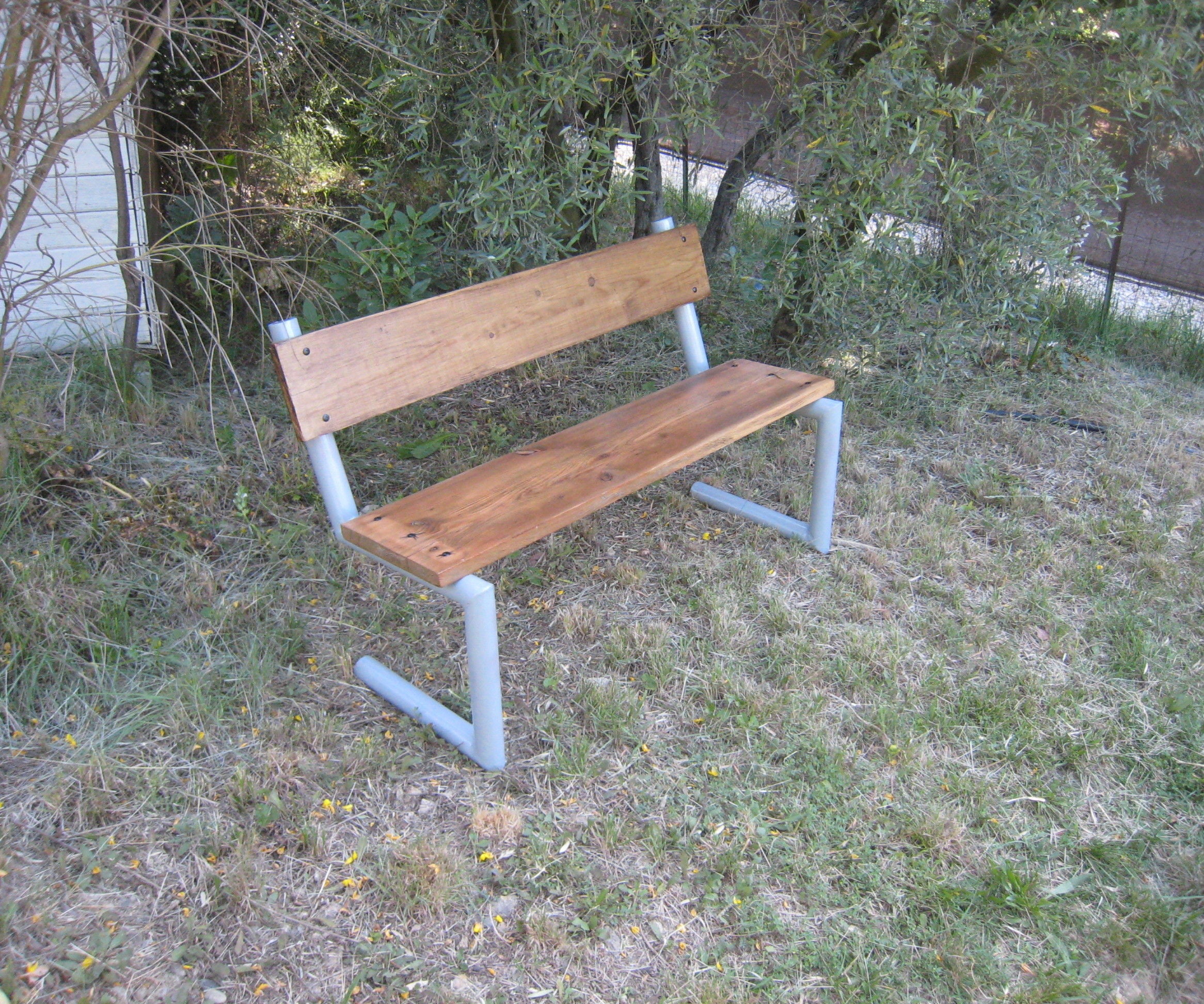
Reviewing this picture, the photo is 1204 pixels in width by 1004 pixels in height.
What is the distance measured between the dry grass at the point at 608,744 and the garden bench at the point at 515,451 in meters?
0.31

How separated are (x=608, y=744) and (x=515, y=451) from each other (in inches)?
33.7

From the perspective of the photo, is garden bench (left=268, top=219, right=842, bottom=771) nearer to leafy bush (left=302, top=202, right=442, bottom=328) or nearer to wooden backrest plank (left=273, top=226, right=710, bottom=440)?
wooden backrest plank (left=273, top=226, right=710, bottom=440)

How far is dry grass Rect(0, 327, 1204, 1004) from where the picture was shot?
2.02 metres

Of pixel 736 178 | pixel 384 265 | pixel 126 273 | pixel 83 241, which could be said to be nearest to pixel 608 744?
pixel 384 265

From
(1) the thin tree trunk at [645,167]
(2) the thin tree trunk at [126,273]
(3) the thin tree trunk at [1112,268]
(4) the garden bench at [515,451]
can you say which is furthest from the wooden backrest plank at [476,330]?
(3) the thin tree trunk at [1112,268]

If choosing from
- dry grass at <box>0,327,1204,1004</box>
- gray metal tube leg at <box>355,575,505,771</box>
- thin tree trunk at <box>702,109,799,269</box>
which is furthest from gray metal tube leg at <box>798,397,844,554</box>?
thin tree trunk at <box>702,109,799,269</box>

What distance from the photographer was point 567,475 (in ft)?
8.71

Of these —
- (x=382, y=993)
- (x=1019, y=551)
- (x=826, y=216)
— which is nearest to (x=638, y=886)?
(x=382, y=993)

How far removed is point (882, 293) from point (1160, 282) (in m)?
2.05

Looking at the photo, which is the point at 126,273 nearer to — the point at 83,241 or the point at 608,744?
the point at 83,241

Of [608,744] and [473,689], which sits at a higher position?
[473,689]

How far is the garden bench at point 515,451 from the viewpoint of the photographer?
2338 mm

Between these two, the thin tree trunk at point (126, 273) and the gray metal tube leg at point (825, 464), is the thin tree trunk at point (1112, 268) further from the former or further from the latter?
the thin tree trunk at point (126, 273)

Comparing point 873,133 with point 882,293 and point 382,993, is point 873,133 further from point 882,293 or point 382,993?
point 382,993
